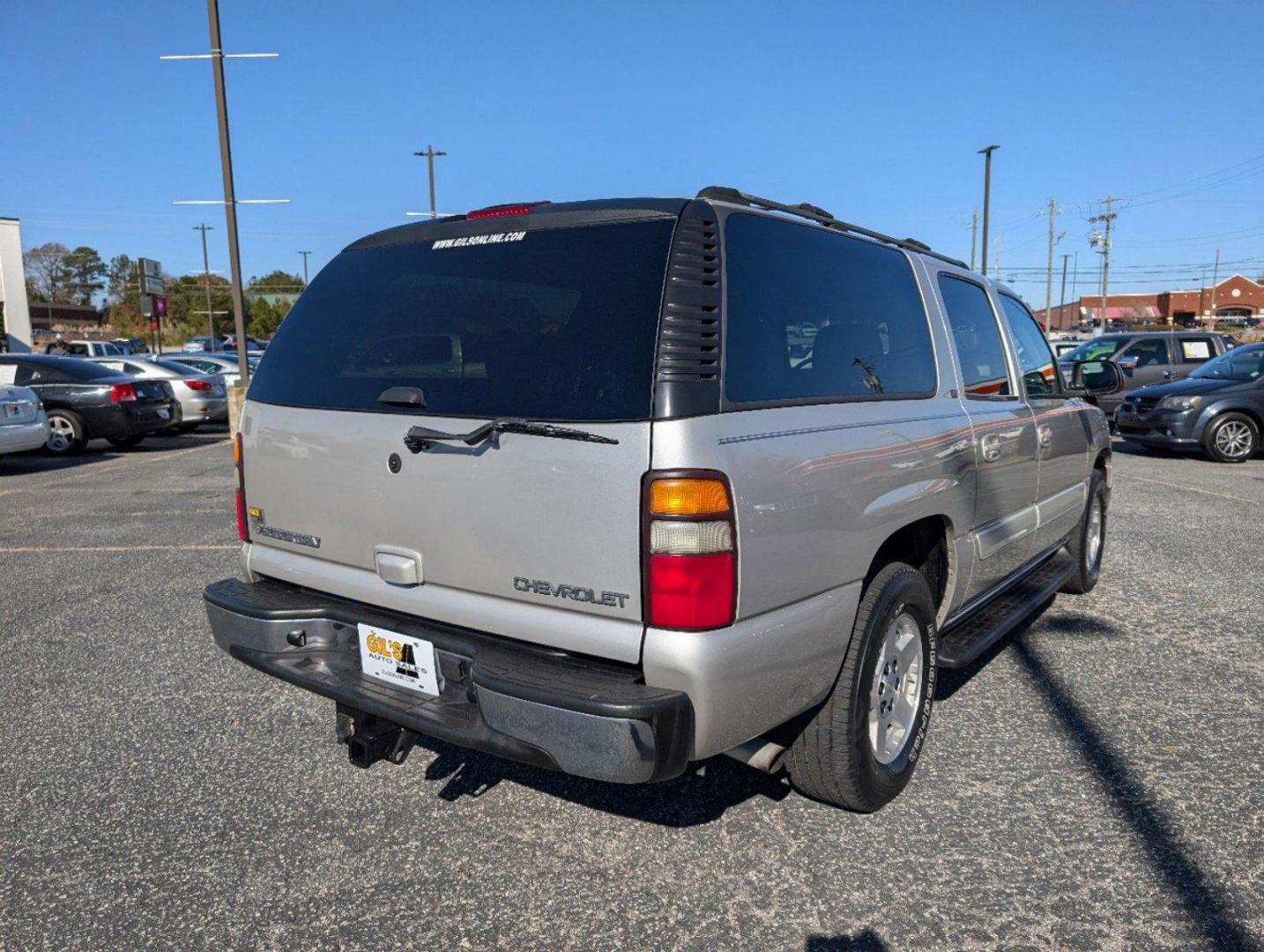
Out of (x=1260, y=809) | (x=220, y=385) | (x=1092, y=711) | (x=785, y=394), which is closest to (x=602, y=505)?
(x=785, y=394)

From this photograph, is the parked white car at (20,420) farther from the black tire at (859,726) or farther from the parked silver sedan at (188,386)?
the black tire at (859,726)

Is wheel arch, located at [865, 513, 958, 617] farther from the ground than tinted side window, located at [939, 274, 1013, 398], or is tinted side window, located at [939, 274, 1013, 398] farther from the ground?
tinted side window, located at [939, 274, 1013, 398]

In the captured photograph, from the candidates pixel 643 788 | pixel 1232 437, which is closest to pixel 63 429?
pixel 643 788

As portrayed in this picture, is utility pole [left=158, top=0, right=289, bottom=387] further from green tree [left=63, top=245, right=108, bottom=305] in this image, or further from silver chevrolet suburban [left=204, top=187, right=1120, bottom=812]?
green tree [left=63, top=245, right=108, bottom=305]

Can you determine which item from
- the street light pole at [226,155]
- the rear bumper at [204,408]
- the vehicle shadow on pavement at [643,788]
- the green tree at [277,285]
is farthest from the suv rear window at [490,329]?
the green tree at [277,285]

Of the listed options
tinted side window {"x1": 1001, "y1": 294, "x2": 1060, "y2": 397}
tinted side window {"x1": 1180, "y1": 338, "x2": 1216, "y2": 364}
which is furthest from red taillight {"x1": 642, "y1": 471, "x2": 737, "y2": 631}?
tinted side window {"x1": 1180, "y1": 338, "x2": 1216, "y2": 364}

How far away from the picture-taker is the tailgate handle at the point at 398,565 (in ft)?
9.05

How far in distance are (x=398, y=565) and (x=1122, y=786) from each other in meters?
2.55

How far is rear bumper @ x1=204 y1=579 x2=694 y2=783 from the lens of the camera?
2271 mm

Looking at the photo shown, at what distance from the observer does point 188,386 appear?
16766mm

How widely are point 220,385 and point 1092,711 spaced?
16.9 m

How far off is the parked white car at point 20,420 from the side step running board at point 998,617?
37.3 feet

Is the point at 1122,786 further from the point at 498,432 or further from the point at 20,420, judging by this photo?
the point at 20,420

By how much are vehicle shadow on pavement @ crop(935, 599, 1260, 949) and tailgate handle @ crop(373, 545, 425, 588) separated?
7.55ft
